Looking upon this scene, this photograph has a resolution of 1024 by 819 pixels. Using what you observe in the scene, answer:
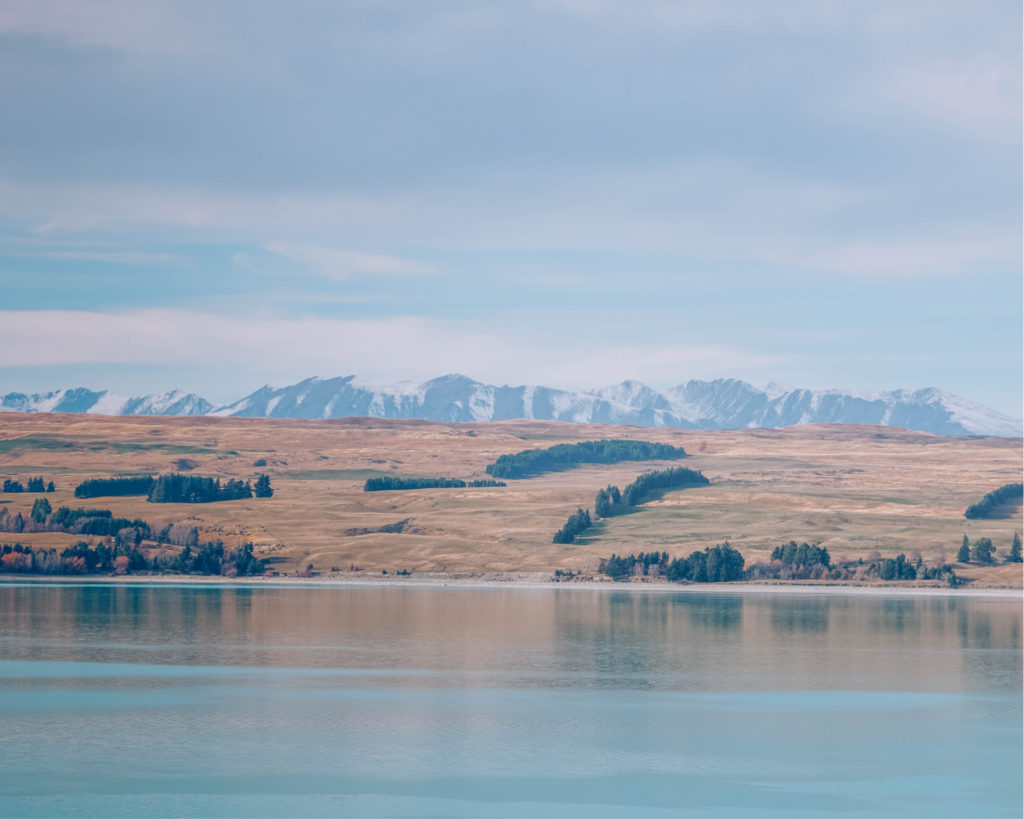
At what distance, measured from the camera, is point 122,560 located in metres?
193

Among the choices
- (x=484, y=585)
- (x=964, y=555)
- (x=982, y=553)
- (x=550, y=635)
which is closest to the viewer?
(x=550, y=635)

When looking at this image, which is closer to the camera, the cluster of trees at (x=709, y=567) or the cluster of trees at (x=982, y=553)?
the cluster of trees at (x=982, y=553)

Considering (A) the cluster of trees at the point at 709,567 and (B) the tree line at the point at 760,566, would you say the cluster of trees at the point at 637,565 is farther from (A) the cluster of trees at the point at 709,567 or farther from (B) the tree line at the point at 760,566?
(A) the cluster of trees at the point at 709,567

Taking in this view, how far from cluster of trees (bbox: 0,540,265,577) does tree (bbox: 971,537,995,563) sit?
367 feet

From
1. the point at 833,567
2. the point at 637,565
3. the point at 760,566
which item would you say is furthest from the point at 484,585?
the point at 833,567

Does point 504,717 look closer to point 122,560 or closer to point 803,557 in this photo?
point 803,557

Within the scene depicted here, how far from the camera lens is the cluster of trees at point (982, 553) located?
180875mm

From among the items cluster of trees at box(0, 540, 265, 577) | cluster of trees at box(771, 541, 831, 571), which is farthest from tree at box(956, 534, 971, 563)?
cluster of trees at box(0, 540, 265, 577)

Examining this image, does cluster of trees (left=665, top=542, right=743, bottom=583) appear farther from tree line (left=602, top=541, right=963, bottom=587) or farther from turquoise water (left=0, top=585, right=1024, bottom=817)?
turquoise water (left=0, top=585, right=1024, bottom=817)

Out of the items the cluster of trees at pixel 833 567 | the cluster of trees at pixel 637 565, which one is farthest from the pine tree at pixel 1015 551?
the cluster of trees at pixel 637 565

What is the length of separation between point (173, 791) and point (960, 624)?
9403 centimetres

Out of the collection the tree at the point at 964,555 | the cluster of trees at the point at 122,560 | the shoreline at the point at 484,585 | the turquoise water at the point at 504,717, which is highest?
the turquoise water at the point at 504,717

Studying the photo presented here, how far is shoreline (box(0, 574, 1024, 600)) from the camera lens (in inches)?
6580

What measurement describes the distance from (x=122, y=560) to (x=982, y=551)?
444 ft
